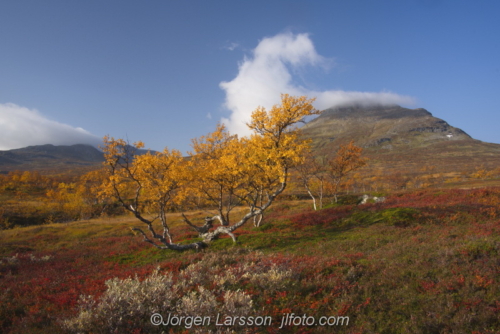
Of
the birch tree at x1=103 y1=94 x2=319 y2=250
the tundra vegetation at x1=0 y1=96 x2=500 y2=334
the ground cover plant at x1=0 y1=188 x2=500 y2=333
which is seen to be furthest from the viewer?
the birch tree at x1=103 y1=94 x2=319 y2=250

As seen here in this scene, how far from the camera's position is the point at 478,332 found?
633cm

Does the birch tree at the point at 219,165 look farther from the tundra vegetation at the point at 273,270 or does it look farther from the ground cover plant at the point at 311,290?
the ground cover plant at the point at 311,290

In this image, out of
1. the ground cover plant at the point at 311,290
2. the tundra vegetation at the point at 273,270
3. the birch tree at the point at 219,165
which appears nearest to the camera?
the ground cover plant at the point at 311,290

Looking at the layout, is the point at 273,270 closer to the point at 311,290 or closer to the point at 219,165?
the point at 311,290

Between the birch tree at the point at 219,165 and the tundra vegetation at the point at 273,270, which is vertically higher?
the birch tree at the point at 219,165

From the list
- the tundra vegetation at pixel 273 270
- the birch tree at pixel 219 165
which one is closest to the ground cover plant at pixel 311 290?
the tundra vegetation at pixel 273 270

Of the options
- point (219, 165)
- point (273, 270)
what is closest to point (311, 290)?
point (273, 270)

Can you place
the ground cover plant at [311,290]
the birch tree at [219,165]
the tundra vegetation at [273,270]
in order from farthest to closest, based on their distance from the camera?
the birch tree at [219,165]
the tundra vegetation at [273,270]
the ground cover plant at [311,290]

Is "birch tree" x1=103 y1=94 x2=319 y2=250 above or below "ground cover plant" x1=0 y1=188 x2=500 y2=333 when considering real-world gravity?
above

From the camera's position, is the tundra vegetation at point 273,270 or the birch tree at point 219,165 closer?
the tundra vegetation at point 273,270

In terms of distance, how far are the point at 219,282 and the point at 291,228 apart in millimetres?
14503

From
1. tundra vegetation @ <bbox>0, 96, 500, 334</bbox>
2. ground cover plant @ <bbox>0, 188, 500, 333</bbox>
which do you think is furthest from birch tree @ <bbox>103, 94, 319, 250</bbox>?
ground cover plant @ <bbox>0, 188, 500, 333</bbox>

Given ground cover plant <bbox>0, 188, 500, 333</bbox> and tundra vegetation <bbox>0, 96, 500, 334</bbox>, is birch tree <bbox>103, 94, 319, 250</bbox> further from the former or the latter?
ground cover plant <bbox>0, 188, 500, 333</bbox>

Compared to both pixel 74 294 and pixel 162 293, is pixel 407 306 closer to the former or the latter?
pixel 162 293
